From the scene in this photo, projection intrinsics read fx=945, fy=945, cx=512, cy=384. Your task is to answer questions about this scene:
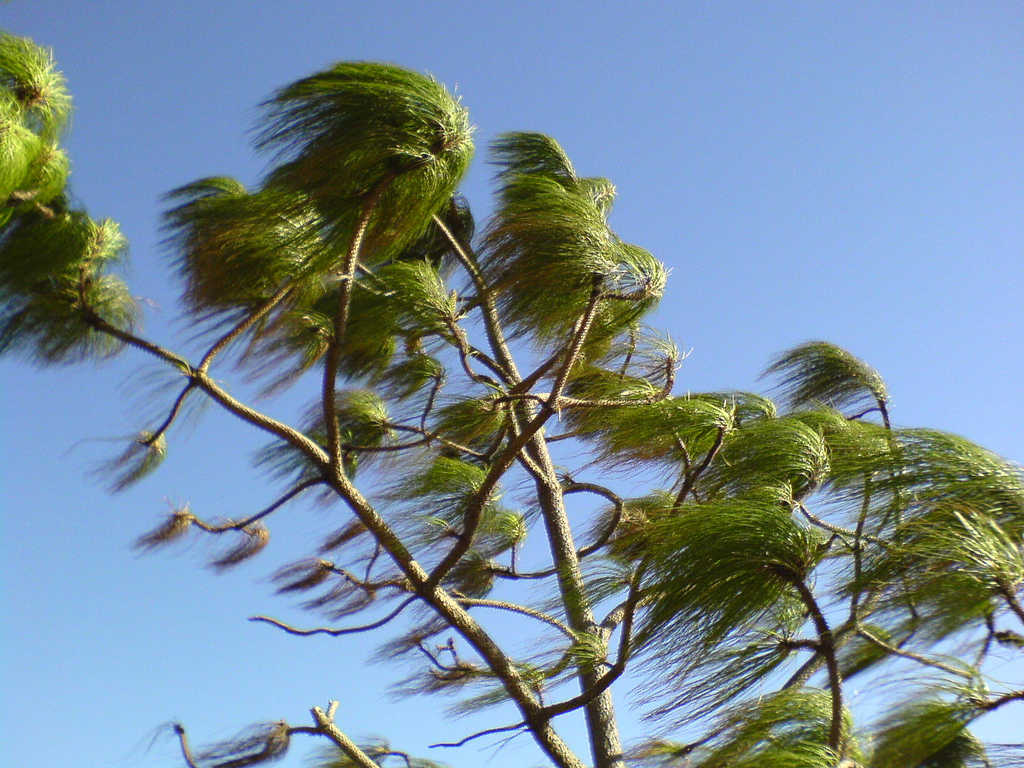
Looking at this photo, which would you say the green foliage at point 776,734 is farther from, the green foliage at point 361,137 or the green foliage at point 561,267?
the green foliage at point 361,137

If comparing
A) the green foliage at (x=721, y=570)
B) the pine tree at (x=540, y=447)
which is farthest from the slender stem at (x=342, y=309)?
the green foliage at (x=721, y=570)

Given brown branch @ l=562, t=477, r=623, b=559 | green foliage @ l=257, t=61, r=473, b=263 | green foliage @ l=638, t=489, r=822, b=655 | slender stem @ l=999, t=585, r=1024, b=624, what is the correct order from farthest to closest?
brown branch @ l=562, t=477, r=623, b=559 → green foliage @ l=257, t=61, r=473, b=263 → green foliage @ l=638, t=489, r=822, b=655 → slender stem @ l=999, t=585, r=1024, b=624

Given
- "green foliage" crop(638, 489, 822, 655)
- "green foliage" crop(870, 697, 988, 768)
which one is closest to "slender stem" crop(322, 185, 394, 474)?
"green foliage" crop(638, 489, 822, 655)

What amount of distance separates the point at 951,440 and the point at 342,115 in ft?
2.24

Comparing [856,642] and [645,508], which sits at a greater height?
[645,508]

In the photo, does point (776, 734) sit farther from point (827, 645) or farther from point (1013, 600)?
point (1013, 600)

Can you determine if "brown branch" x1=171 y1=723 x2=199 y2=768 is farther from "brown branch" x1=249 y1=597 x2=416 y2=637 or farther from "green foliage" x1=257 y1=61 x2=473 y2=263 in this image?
"green foliage" x1=257 y1=61 x2=473 y2=263

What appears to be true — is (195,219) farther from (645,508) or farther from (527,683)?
(645,508)

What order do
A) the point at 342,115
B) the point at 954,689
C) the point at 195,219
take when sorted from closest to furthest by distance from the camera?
the point at 954,689, the point at 342,115, the point at 195,219

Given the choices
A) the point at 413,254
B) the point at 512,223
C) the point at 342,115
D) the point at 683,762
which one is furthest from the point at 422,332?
the point at 683,762

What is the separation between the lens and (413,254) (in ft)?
6.00

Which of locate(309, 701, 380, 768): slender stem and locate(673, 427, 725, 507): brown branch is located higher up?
locate(673, 427, 725, 507): brown branch

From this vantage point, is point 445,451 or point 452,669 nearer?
point 452,669

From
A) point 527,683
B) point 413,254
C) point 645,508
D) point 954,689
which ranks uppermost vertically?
point 413,254
